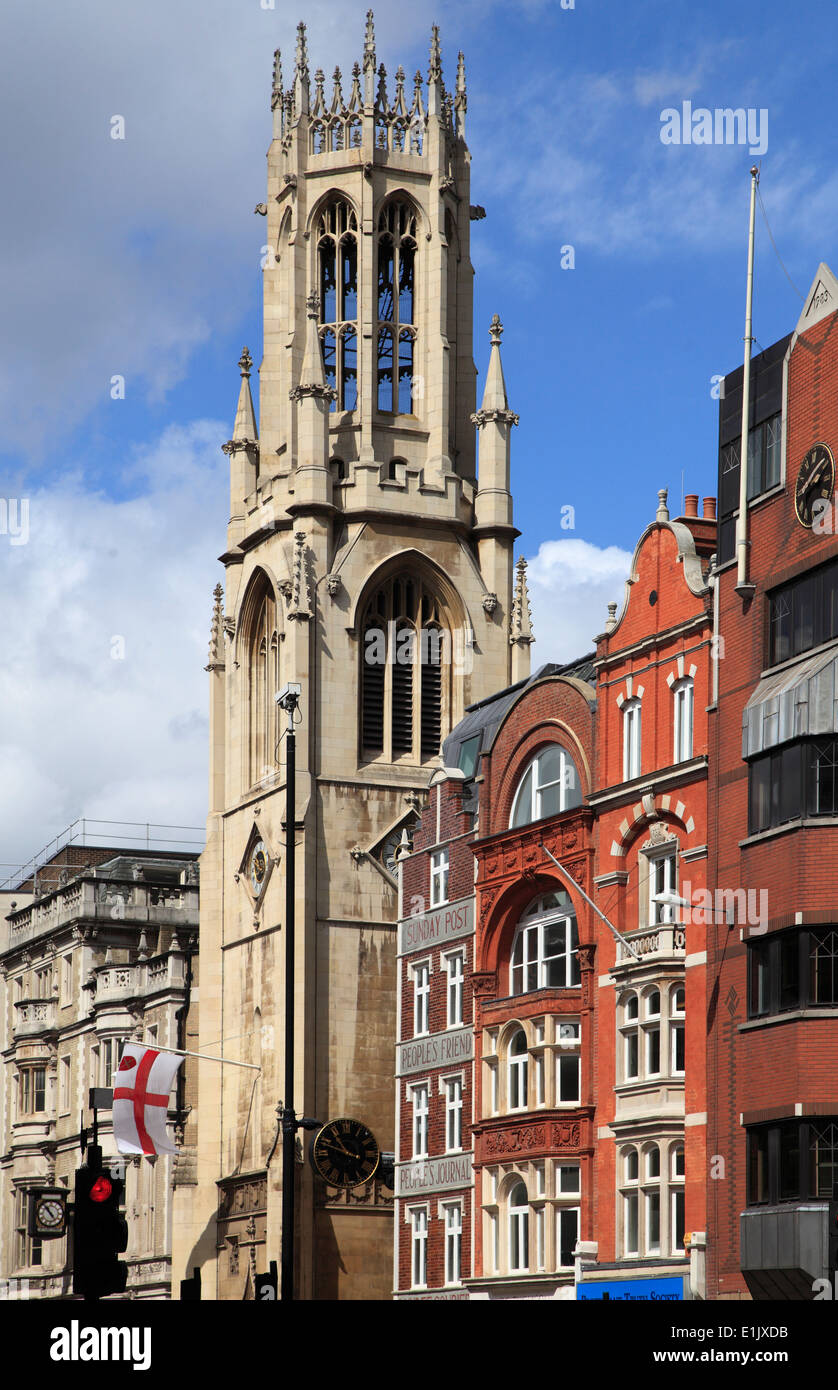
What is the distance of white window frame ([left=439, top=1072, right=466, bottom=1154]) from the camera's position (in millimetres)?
61844

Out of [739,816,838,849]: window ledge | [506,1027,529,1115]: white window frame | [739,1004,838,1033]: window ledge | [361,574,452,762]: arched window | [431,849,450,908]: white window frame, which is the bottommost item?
[506,1027,529,1115]: white window frame

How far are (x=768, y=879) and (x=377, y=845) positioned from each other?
108 ft

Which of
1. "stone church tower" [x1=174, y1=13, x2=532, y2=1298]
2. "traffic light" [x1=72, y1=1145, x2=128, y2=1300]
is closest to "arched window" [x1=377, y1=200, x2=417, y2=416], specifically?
"stone church tower" [x1=174, y1=13, x2=532, y2=1298]

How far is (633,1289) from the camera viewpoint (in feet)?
169

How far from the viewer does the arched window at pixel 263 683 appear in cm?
8369

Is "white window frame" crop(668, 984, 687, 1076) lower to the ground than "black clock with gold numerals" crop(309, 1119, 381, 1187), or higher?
higher

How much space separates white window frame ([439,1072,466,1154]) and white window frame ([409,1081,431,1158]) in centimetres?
109

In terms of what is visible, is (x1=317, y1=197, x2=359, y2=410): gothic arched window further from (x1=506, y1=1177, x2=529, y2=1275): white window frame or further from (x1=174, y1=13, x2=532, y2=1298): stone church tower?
(x1=506, y1=1177, x2=529, y2=1275): white window frame

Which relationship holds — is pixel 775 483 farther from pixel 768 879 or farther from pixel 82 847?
pixel 82 847

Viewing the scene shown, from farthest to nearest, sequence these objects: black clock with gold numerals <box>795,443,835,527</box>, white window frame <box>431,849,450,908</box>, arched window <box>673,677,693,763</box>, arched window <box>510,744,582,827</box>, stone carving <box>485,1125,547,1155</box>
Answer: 1. white window frame <box>431,849,450,908</box>
2. arched window <box>510,744,582,827</box>
3. stone carving <box>485,1125,547,1155</box>
4. arched window <box>673,677,693,763</box>
5. black clock with gold numerals <box>795,443,835,527</box>

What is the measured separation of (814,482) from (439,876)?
1982 centimetres

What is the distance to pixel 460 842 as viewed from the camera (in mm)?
63406

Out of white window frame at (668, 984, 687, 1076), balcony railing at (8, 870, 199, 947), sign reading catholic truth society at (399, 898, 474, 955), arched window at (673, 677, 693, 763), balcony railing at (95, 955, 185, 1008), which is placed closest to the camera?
white window frame at (668, 984, 687, 1076)
